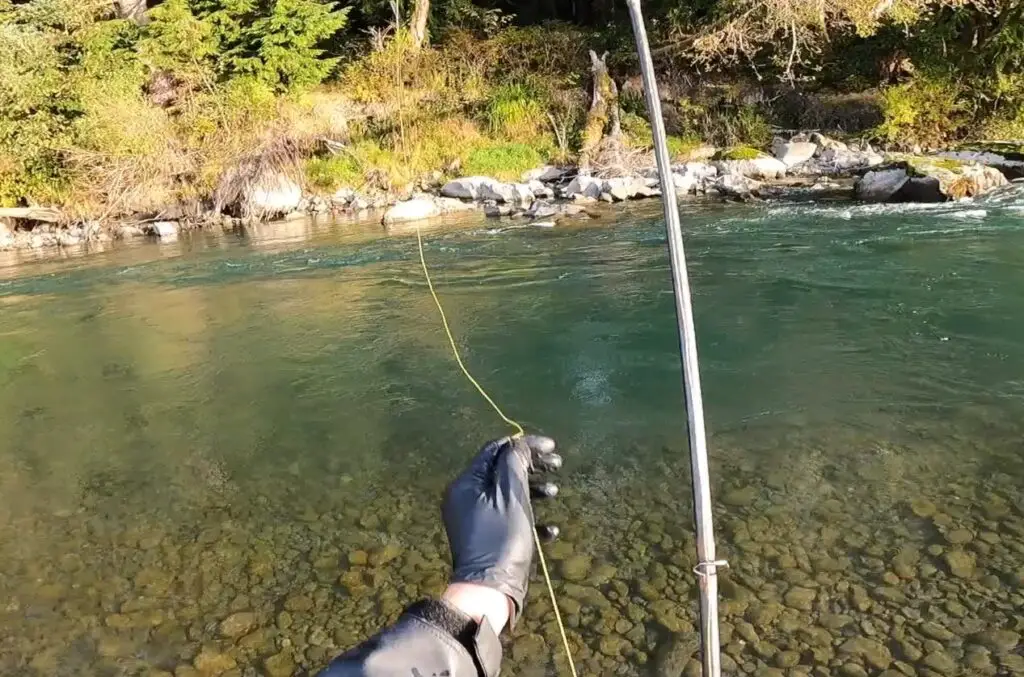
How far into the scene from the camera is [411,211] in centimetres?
1462

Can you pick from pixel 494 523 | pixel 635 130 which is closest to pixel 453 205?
pixel 635 130

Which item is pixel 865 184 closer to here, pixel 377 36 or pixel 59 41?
pixel 377 36

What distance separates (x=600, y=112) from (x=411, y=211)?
19.6 ft

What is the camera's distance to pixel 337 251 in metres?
11.5

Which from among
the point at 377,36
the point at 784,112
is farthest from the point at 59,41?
the point at 784,112

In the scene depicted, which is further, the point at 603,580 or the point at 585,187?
the point at 585,187

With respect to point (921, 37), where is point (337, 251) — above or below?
below

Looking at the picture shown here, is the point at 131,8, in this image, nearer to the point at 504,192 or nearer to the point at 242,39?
the point at 242,39

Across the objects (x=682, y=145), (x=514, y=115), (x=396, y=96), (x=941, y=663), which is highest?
(x=396, y=96)

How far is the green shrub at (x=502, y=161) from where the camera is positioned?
17344 mm

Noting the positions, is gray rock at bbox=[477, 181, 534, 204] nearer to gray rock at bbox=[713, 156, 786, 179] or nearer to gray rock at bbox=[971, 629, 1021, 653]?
gray rock at bbox=[713, 156, 786, 179]

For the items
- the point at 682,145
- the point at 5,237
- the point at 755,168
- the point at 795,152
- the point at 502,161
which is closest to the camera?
the point at 5,237

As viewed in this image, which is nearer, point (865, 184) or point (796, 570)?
point (796, 570)

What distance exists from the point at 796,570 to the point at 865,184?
34.1 ft
